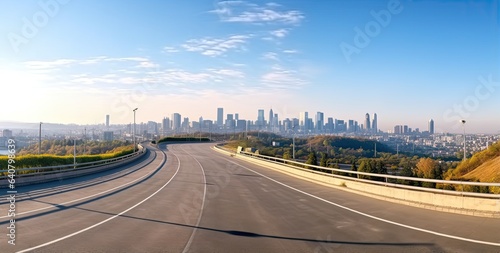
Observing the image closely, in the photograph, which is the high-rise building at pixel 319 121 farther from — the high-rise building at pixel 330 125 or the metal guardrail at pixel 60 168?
the metal guardrail at pixel 60 168

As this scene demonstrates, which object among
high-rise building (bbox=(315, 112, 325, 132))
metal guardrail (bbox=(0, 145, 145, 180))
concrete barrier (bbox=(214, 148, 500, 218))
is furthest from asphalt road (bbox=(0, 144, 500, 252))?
high-rise building (bbox=(315, 112, 325, 132))

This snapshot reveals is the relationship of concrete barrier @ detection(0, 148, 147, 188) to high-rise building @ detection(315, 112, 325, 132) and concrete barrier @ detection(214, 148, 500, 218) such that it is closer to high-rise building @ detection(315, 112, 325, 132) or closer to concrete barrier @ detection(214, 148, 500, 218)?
concrete barrier @ detection(214, 148, 500, 218)

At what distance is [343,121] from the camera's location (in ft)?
594

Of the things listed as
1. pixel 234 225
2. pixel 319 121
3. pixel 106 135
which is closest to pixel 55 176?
pixel 234 225

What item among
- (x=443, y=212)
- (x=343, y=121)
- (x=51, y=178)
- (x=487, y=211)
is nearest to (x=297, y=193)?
(x=443, y=212)

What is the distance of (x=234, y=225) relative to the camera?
1218 cm

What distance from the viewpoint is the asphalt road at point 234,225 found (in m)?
9.42

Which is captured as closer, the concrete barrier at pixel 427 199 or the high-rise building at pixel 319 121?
the concrete barrier at pixel 427 199

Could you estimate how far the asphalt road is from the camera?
9.42 metres

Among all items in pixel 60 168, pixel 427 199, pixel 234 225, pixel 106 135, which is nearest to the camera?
pixel 234 225

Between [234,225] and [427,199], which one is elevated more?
[427,199]

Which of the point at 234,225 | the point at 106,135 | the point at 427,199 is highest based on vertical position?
the point at 106,135

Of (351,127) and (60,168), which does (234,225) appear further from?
(351,127)

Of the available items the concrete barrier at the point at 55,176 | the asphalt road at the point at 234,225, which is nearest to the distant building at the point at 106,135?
the concrete barrier at the point at 55,176
